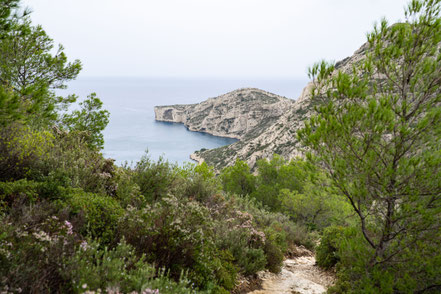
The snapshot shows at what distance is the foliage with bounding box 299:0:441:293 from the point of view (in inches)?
175

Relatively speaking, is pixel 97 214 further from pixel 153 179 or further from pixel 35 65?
pixel 35 65

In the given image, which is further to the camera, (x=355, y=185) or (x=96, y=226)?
(x=355, y=185)

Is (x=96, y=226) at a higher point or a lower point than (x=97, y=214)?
lower

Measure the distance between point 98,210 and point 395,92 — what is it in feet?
19.1

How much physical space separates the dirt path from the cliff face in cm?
10130

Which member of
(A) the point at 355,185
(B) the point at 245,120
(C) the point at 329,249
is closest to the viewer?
(A) the point at 355,185

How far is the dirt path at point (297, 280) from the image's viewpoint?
22.6 feet

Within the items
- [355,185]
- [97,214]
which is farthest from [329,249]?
[97,214]

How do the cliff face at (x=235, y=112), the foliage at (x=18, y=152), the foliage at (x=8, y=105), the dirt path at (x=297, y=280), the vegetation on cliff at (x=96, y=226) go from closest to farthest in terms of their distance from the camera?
the vegetation on cliff at (x=96, y=226) → the foliage at (x=8, y=105) → the foliage at (x=18, y=152) → the dirt path at (x=297, y=280) → the cliff face at (x=235, y=112)

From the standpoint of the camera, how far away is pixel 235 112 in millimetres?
129250

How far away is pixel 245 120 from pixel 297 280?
119 m

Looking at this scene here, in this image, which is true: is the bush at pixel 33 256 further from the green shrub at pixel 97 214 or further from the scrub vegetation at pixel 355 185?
the green shrub at pixel 97 214

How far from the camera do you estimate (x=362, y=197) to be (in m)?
4.64

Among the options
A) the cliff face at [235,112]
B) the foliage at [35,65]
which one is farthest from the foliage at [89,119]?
the cliff face at [235,112]
